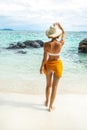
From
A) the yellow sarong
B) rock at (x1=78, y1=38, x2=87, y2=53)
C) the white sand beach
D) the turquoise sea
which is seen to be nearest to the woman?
the yellow sarong

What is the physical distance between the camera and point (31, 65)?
25.3 ft

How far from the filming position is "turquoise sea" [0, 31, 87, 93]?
5.42 m

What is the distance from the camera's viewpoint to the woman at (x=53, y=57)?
3725 mm

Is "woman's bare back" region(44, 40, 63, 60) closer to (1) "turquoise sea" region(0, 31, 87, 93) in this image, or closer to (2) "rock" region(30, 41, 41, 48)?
(1) "turquoise sea" region(0, 31, 87, 93)

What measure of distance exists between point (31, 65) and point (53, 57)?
3928 millimetres

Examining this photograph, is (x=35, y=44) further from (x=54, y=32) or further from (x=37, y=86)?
(x=54, y=32)

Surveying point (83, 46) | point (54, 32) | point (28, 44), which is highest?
point (54, 32)

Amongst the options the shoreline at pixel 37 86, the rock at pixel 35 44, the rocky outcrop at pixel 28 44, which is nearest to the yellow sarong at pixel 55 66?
the shoreline at pixel 37 86

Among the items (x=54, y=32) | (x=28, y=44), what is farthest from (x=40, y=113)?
(x=28, y=44)

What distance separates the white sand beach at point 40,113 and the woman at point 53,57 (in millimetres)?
200

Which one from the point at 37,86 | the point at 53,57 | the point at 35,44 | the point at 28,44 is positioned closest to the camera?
the point at 53,57

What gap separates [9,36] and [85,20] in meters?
2.43

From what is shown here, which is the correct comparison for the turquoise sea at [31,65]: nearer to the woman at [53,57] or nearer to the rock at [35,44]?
the rock at [35,44]

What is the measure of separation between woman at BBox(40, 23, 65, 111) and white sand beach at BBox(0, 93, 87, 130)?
200 millimetres
